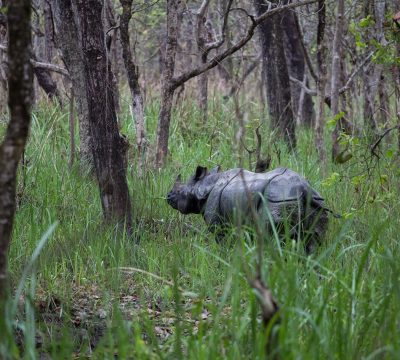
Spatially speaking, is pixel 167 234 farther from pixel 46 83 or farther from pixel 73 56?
pixel 46 83

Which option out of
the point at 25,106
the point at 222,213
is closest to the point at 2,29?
the point at 222,213

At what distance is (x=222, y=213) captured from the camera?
5.46 meters

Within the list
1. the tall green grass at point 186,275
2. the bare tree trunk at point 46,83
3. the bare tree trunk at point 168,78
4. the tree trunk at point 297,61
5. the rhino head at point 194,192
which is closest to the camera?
the tall green grass at point 186,275

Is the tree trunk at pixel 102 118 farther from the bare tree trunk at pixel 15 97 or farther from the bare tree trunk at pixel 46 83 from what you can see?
the bare tree trunk at pixel 46 83

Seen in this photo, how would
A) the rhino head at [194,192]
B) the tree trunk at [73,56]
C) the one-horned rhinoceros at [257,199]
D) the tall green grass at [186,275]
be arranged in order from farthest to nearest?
the tree trunk at [73,56] < the rhino head at [194,192] < the one-horned rhinoceros at [257,199] < the tall green grass at [186,275]

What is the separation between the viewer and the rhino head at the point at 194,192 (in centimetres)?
575

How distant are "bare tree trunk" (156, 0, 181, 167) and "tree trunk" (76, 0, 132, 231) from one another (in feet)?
5.26

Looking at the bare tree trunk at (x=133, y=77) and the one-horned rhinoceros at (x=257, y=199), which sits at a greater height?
the bare tree trunk at (x=133, y=77)

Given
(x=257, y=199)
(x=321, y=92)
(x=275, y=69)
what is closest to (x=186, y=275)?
(x=257, y=199)

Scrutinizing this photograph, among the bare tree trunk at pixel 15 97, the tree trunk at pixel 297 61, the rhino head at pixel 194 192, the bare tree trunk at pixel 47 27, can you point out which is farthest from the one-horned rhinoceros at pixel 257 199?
the tree trunk at pixel 297 61

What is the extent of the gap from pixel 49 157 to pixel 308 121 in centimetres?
599

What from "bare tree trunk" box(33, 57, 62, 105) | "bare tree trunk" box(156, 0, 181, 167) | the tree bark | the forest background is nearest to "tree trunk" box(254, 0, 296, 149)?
the forest background

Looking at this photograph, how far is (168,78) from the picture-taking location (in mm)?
7289

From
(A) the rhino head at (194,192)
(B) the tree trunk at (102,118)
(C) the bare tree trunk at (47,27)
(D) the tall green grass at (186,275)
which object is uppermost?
(C) the bare tree trunk at (47,27)
